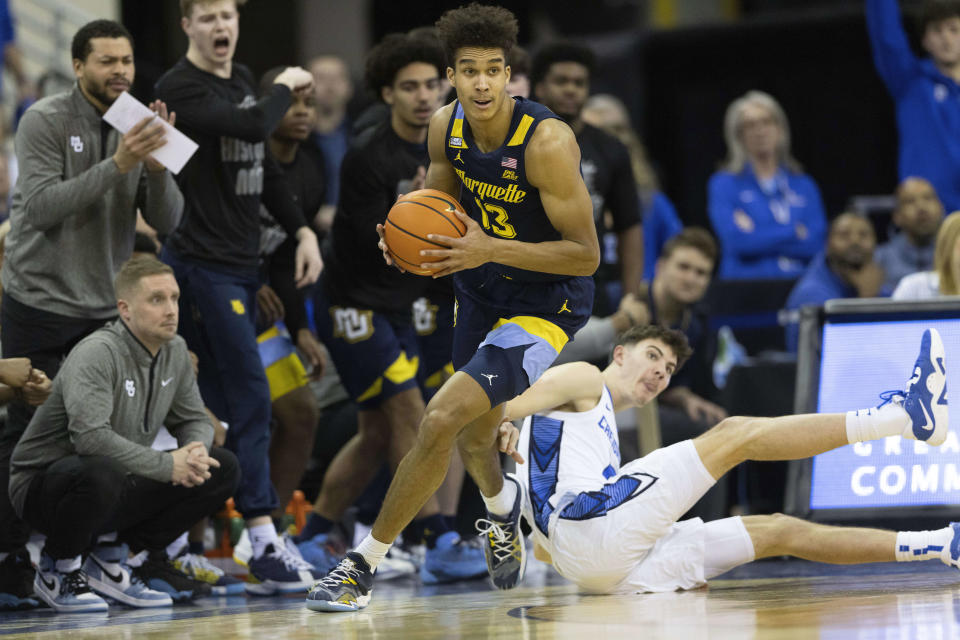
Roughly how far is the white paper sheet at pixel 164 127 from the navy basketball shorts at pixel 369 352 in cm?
148

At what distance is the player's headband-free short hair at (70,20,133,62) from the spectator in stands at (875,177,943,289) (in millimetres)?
5336

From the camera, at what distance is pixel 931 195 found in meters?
8.89

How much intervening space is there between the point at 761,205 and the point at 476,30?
17.7 ft

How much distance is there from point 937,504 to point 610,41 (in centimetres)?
790

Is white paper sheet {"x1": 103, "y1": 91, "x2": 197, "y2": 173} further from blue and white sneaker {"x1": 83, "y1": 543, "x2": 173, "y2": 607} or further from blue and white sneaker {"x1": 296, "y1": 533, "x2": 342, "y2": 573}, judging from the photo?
blue and white sneaker {"x1": 296, "y1": 533, "x2": 342, "y2": 573}

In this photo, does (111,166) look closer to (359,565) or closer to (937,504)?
(359,565)

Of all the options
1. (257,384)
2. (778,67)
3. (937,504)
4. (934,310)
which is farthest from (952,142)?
(257,384)

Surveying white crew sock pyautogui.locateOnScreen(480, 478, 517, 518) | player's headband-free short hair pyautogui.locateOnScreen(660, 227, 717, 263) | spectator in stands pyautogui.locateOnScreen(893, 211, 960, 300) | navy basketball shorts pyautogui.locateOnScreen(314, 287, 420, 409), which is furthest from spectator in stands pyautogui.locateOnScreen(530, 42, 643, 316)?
white crew sock pyautogui.locateOnScreen(480, 478, 517, 518)

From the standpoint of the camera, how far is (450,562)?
261 inches

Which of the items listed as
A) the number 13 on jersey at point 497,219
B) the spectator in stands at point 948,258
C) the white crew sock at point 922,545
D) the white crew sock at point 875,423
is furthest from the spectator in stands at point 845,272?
the number 13 on jersey at point 497,219

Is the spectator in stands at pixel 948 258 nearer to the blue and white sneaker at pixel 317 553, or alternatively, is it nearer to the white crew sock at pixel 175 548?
the blue and white sneaker at pixel 317 553

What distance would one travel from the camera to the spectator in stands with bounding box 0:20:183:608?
5.90 m

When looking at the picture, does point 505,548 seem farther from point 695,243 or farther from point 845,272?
point 845,272

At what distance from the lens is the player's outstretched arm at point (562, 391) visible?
564 centimetres
